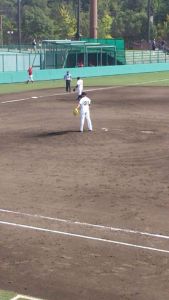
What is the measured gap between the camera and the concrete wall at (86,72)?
179ft

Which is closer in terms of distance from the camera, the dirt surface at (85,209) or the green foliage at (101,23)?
the dirt surface at (85,209)

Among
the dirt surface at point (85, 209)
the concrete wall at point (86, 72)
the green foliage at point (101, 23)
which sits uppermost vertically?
the green foliage at point (101, 23)

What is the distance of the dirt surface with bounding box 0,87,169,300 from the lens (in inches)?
390

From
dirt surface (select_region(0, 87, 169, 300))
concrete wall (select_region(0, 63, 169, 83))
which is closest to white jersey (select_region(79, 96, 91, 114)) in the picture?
dirt surface (select_region(0, 87, 169, 300))

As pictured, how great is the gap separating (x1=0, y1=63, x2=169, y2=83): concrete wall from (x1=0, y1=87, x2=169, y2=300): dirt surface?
2650 centimetres

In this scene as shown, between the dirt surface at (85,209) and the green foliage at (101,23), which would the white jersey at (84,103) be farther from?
the green foliage at (101,23)

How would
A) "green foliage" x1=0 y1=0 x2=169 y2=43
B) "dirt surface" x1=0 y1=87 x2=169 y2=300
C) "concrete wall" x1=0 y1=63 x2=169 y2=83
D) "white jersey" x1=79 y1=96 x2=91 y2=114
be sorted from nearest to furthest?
"dirt surface" x1=0 y1=87 x2=169 y2=300 < "white jersey" x1=79 y1=96 x2=91 y2=114 < "concrete wall" x1=0 y1=63 x2=169 y2=83 < "green foliage" x1=0 y1=0 x2=169 y2=43

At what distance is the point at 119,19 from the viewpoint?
5320 inches

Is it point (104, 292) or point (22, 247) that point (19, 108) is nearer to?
point (22, 247)

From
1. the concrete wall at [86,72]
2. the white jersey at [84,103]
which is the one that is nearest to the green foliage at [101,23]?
the concrete wall at [86,72]

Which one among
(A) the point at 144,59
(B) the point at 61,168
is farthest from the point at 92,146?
(A) the point at 144,59

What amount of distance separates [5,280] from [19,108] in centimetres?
2555

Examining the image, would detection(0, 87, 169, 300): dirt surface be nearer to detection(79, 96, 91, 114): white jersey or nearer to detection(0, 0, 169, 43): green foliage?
detection(79, 96, 91, 114): white jersey

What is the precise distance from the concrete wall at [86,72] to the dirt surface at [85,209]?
2650 cm
